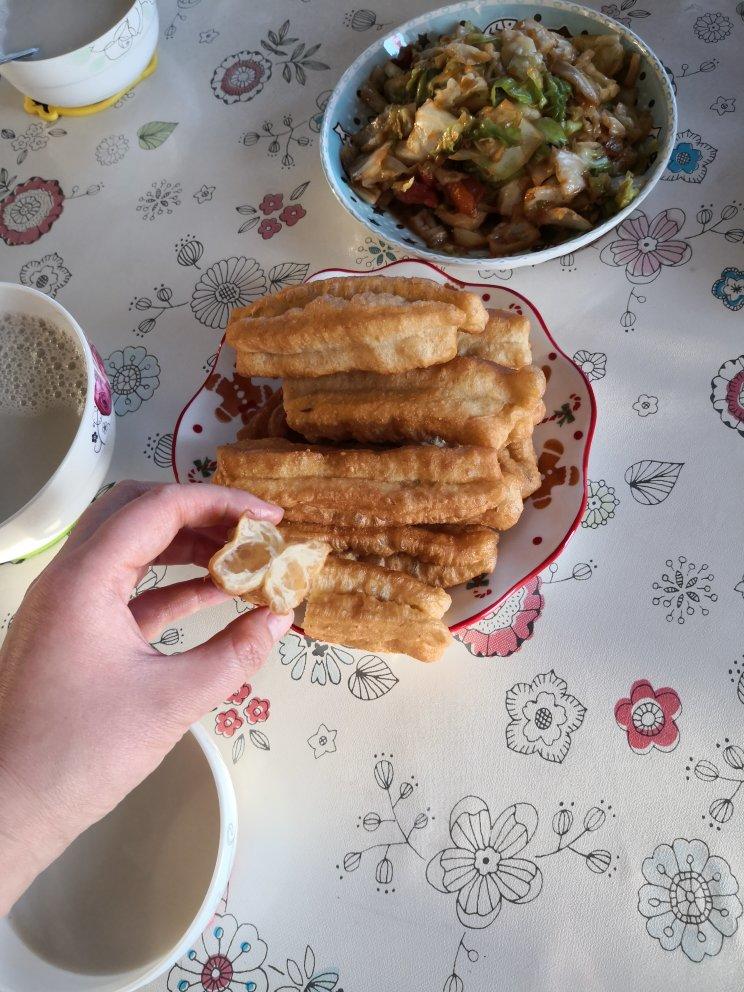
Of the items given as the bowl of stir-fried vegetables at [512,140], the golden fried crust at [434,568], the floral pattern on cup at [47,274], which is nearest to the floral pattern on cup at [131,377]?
the floral pattern on cup at [47,274]

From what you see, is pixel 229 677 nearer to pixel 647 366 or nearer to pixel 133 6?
pixel 647 366

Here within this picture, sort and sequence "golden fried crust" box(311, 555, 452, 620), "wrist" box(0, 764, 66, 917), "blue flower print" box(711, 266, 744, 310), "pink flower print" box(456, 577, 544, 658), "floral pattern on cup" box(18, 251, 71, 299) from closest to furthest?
"wrist" box(0, 764, 66, 917) → "golden fried crust" box(311, 555, 452, 620) → "pink flower print" box(456, 577, 544, 658) → "blue flower print" box(711, 266, 744, 310) → "floral pattern on cup" box(18, 251, 71, 299)

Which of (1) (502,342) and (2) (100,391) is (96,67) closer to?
(2) (100,391)

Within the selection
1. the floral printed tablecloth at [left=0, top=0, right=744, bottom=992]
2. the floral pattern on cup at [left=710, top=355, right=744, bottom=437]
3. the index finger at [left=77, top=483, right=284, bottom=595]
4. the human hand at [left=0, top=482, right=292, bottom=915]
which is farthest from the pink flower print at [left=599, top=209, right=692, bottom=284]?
the human hand at [left=0, top=482, right=292, bottom=915]

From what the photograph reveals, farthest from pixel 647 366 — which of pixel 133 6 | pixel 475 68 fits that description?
pixel 133 6

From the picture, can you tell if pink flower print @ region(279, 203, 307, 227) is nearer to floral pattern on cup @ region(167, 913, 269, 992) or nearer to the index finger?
the index finger

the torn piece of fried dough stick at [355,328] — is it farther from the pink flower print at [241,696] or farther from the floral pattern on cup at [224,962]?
the floral pattern on cup at [224,962]
